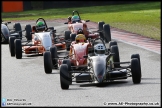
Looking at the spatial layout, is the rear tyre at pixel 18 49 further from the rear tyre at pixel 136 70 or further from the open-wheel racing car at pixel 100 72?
the rear tyre at pixel 136 70

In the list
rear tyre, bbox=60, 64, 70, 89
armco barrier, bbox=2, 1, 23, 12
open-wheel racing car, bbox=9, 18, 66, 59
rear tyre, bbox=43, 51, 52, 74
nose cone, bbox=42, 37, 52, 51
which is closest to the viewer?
rear tyre, bbox=60, 64, 70, 89

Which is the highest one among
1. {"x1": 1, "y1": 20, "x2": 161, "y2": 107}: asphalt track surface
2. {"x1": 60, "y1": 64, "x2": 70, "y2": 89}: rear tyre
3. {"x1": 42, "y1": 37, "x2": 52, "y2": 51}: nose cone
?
{"x1": 42, "y1": 37, "x2": 52, "y2": 51}: nose cone

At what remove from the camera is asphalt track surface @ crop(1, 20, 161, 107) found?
12.8m

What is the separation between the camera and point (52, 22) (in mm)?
37250

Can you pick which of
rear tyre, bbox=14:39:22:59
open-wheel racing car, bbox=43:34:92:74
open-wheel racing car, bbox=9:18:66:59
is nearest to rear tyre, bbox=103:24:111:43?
open-wheel racing car, bbox=9:18:66:59

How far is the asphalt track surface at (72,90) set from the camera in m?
12.8

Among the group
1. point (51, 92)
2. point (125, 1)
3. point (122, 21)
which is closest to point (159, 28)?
point (122, 21)

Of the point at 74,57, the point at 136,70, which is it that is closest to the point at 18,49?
the point at 74,57

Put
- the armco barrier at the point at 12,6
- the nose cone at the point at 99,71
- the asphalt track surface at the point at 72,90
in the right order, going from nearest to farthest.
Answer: the asphalt track surface at the point at 72,90
the nose cone at the point at 99,71
the armco barrier at the point at 12,6

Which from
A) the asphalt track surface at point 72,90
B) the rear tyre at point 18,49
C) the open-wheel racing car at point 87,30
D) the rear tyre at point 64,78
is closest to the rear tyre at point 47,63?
the asphalt track surface at point 72,90

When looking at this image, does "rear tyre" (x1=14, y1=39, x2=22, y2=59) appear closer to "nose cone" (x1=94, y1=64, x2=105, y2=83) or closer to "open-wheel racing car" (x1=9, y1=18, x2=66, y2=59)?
"open-wheel racing car" (x1=9, y1=18, x2=66, y2=59)

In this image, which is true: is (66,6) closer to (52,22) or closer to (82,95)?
(52,22)

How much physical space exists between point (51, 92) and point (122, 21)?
69.4ft

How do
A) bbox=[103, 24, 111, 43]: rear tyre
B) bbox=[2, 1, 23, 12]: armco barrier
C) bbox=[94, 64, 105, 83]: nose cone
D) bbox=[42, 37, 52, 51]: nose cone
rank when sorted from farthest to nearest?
1. bbox=[2, 1, 23, 12]: armco barrier
2. bbox=[103, 24, 111, 43]: rear tyre
3. bbox=[42, 37, 52, 51]: nose cone
4. bbox=[94, 64, 105, 83]: nose cone
